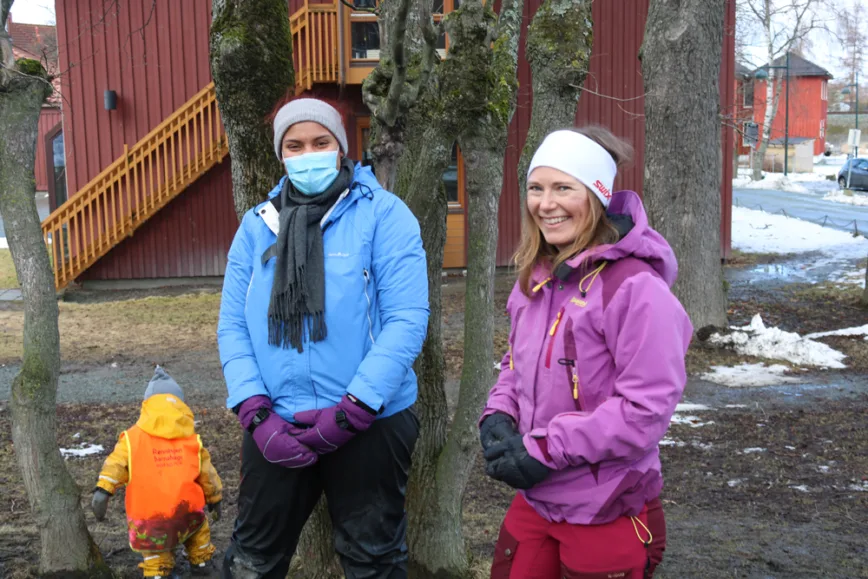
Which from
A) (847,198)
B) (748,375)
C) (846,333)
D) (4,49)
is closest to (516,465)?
(4,49)

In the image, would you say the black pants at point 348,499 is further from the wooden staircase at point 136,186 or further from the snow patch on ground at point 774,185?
the snow patch on ground at point 774,185

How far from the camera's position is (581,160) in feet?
8.45

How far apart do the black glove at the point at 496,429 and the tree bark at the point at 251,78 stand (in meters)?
1.61

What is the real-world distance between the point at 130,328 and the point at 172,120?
423 centimetres

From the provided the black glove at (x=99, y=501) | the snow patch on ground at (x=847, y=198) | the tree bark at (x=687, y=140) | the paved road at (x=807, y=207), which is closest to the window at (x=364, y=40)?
the tree bark at (x=687, y=140)

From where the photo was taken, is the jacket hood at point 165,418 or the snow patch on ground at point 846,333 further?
the snow patch on ground at point 846,333

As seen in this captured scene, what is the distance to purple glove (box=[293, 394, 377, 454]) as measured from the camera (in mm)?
2770

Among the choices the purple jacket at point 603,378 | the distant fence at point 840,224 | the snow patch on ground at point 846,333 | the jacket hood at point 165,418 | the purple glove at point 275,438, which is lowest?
the snow patch on ground at point 846,333

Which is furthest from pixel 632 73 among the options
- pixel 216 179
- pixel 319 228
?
pixel 319 228

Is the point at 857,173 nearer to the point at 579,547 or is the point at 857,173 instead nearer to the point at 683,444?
the point at 683,444

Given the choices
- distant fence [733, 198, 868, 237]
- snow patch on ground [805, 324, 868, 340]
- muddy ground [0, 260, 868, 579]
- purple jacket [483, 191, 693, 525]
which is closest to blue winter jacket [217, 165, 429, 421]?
purple jacket [483, 191, 693, 525]

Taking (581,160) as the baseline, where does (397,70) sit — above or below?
above

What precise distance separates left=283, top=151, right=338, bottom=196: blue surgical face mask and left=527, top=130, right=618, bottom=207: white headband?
2.63 feet

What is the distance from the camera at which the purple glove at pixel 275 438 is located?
280cm
